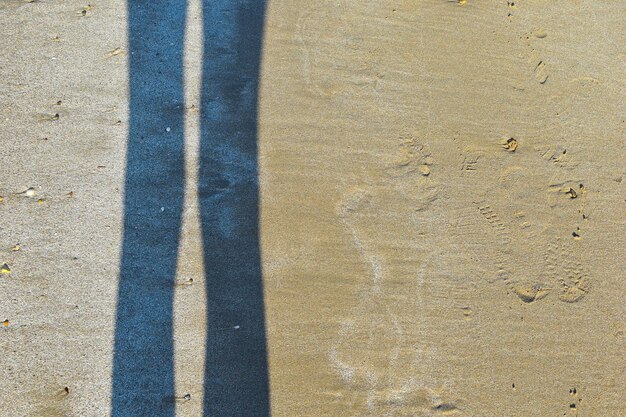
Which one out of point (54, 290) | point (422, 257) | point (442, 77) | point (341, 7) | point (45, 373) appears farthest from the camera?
point (341, 7)

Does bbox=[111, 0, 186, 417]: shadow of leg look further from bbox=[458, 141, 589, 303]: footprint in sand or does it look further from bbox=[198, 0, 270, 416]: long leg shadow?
bbox=[458, 141, 589, 303]: footprint in sand

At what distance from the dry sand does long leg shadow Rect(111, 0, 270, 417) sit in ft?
0.27

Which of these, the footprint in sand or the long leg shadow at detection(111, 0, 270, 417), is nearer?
the long leg shadow at detection(111, 0, 270, 417)

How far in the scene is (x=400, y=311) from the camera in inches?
139

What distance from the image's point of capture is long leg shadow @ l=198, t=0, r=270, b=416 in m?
3.25

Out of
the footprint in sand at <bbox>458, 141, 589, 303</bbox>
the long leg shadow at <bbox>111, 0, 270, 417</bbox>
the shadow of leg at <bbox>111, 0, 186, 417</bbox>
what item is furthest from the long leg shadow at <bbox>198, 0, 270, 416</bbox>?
the footprint in sand at <bbox>458, 141, 589, 303</bbox>

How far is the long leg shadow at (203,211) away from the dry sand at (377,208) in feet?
0.27

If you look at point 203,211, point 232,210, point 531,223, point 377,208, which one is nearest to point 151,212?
point 203,211

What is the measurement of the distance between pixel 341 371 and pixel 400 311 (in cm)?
55

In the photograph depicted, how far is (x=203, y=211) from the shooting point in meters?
3.78

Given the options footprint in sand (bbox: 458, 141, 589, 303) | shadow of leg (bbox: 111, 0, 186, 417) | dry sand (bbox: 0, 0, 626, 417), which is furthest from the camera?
footprint in sand (bbox: 458, 141, 589, 303)

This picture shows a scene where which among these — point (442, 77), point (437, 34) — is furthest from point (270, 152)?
point (437, 34)

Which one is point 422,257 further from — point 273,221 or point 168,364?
point 168,364

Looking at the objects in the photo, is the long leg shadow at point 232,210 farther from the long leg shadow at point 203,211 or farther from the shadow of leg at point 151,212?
the shadow of leg at point 151,212
